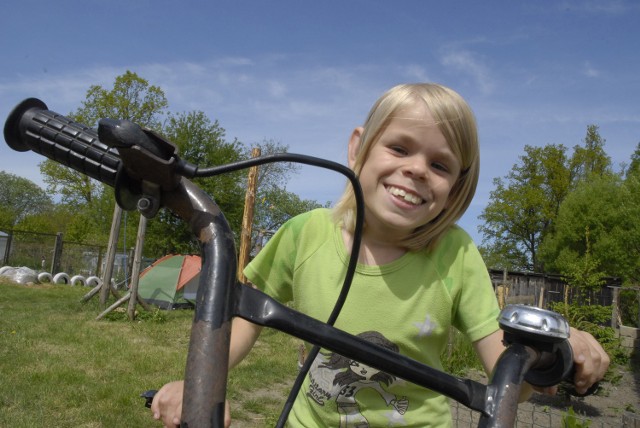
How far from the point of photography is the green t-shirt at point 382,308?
154cm

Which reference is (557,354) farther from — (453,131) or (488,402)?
(453,131)

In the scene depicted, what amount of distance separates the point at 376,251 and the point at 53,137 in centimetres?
105

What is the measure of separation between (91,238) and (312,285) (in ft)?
117

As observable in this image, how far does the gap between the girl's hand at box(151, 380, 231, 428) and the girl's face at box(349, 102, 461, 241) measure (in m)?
0.75

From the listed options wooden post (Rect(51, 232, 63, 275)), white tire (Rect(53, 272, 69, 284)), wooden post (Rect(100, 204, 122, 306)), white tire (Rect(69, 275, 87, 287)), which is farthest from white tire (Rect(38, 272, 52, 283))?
wooden post (Rect(100, 204, 122, 306))

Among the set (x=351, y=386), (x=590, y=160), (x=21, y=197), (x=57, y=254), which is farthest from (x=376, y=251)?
(x=21, y=197)

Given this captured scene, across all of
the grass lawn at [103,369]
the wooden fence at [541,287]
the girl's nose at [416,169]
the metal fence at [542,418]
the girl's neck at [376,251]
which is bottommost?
the grass lawn at [103,369]

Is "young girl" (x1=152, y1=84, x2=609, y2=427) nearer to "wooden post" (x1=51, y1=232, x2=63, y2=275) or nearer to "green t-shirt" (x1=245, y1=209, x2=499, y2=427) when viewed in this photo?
"green t-shirt" (x1=245, y1=209, x2=499, y2=427)

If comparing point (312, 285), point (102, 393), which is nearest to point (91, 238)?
point (102, 393)

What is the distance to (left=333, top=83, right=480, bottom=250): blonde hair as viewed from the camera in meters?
1.55

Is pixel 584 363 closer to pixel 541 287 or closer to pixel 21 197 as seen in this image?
pixel 541 287

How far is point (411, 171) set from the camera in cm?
147

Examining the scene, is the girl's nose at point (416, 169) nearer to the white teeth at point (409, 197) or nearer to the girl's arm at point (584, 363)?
the white teeth at point (409, 197)

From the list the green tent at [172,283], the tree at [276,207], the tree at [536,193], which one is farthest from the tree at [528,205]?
→ the green tent at [172,283]
